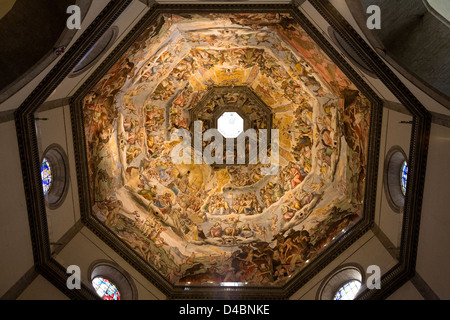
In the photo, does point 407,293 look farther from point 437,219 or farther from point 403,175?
point 403,175

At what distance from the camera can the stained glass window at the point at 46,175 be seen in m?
12.7

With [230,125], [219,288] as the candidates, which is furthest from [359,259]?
[230,125]

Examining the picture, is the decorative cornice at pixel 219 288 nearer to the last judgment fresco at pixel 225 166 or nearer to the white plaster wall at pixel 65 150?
the white plaster wall at pixel 65 150

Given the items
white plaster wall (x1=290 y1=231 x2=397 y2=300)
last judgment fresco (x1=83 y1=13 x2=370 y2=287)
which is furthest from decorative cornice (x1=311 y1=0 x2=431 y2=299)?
last judgment fresco (x1=83 y1=13 x2=370 y2=287)

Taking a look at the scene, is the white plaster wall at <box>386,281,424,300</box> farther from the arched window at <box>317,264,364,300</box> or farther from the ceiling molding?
the arched window at <box>317,264,364,300</box>

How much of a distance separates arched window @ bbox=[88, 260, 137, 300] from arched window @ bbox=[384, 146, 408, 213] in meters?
8.06

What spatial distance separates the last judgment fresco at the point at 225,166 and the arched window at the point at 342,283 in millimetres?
1091

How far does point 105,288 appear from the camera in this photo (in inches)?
541

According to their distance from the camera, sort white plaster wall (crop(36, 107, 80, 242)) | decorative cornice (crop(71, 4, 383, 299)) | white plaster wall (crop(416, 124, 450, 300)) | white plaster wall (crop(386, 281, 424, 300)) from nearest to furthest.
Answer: white plaster wall (crop(416, 124, 450, 300)) < white plaster wall (crop(386, 281, 424, 300)) < white plaster wall (crop(36, 107, 80, 242)) < decorative cornice (crop(71, 4, 383, 299))

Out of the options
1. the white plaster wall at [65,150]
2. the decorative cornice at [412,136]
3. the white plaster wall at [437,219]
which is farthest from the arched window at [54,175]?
the white plaster wall at [437,219]

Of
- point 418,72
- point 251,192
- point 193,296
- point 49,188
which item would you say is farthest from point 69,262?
point 418,72

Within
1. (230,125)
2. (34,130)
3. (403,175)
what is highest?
(34,130)

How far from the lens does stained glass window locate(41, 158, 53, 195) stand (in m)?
12.7

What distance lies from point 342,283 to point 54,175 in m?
9.00
